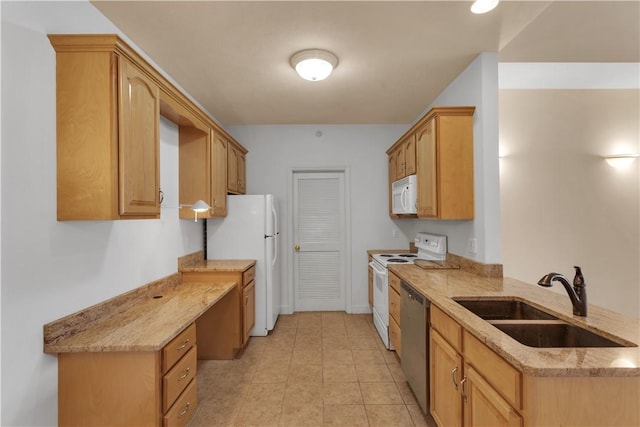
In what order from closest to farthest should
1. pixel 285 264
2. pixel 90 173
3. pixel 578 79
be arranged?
pixel 90 173 < pixel 578 79 < pixel 285 264

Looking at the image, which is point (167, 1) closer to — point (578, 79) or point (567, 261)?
point (578, 79)

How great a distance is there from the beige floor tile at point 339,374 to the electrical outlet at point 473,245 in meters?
1.54

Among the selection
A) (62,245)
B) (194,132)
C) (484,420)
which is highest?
(194,132)

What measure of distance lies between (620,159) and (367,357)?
374cm

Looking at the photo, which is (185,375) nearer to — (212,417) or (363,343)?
(212,417)

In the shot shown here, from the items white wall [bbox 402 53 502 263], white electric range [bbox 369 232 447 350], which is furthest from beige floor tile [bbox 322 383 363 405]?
white wall [bbox 402 53 502 263]

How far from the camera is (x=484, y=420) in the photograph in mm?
1358

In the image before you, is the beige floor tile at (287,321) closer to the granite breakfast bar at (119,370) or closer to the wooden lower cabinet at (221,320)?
the wooden lower cabinet at (221,320)

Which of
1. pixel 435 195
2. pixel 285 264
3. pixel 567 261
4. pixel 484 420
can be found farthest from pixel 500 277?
pixel 285 264

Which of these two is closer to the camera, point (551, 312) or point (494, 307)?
point (551, 312)

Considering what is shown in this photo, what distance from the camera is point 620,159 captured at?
3545 millimetres

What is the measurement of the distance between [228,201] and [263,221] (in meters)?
0.49

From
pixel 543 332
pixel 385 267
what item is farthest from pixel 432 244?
pixel 543 332

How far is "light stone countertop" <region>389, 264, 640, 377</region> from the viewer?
1044mm
